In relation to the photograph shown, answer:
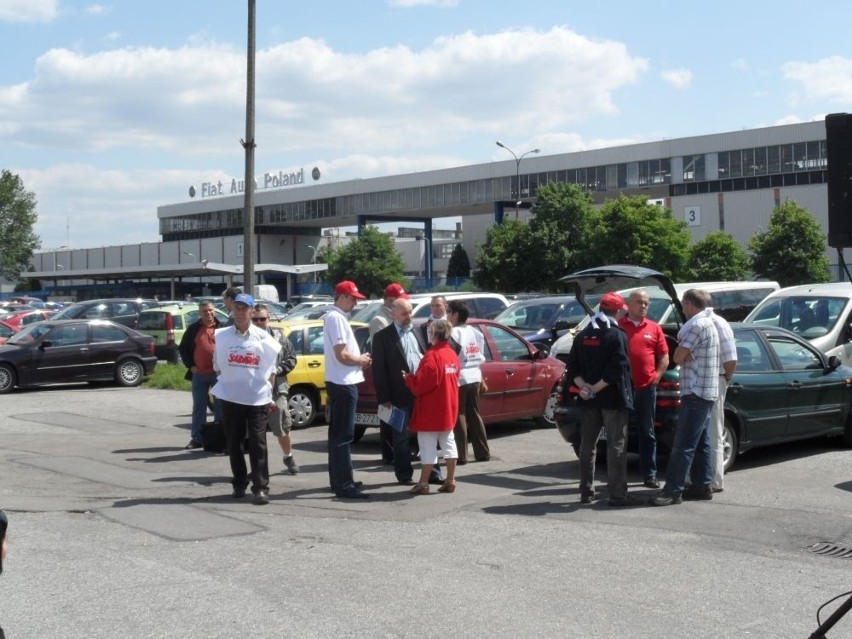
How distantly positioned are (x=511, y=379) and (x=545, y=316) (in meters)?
7.32

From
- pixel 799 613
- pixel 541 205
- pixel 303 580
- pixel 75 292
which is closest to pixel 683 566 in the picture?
pixel 799 613

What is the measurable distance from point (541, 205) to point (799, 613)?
5745cm

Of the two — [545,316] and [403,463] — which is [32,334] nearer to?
[545,316]

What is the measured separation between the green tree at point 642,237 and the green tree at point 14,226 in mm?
82954

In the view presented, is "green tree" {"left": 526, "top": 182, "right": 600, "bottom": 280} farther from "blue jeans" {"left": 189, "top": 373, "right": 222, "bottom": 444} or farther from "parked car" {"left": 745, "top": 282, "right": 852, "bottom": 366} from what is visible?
"blue jeans" {"left": 189, "top": 373, "right": 222, "bottom": 444}

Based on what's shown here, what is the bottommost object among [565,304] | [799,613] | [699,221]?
[799,613]

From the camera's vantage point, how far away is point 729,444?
35.4ft

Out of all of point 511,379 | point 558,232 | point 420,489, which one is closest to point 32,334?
point 511,379

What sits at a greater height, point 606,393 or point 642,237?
point 642,237

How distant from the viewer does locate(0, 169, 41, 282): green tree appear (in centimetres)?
11775

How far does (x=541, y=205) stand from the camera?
2469 inches

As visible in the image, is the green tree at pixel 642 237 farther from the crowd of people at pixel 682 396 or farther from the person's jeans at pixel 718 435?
the crowd of people at pixel 682 396

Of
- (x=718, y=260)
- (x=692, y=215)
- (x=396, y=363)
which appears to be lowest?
(x=396, y=363)

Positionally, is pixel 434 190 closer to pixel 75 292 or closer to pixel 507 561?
pixel 75 292
